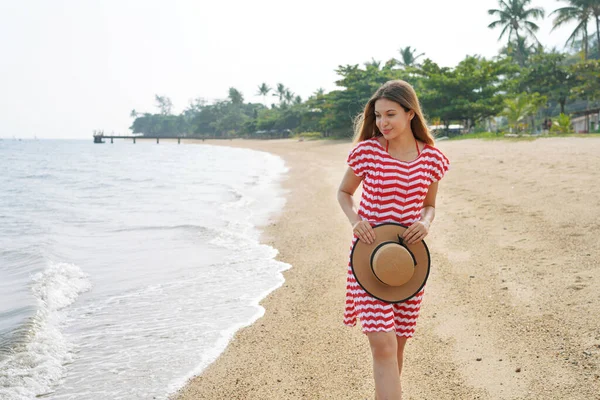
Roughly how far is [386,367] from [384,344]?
0.34 feet

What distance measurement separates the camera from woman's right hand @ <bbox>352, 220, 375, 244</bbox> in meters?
2.33

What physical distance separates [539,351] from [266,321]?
2.21 metres

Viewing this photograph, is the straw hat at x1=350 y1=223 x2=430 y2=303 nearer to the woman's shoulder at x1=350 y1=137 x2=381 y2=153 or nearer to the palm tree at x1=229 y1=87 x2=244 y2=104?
the woman's shoulder at x1=350 y1=137 x2=381 y2=153

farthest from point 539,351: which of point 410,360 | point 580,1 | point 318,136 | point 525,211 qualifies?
point 318,136

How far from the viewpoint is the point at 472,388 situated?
3094mm

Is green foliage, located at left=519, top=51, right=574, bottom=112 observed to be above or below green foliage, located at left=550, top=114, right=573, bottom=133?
above

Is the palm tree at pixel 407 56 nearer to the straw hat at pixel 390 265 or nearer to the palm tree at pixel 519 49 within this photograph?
the palm tree at pixel 519 49

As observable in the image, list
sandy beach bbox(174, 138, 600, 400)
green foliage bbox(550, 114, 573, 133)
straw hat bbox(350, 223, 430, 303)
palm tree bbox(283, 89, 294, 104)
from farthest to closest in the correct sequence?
palm tree bbox(283, 89, 294, 104) < green foliage bbox(550, 114, 573, 133) < sandy beach bbox(174, 138, 600, 400) < straw hat bbox(350, 223, 430, 303)

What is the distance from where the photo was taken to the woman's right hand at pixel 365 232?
233 cm

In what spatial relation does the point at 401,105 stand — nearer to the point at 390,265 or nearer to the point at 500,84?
the point at 390,265

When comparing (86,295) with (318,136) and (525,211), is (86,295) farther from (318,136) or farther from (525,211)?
(318,136)

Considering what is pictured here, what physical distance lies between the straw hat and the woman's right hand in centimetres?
2

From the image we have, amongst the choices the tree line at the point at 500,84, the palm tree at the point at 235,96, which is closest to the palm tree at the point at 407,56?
A: the tree line at the point at 500,84

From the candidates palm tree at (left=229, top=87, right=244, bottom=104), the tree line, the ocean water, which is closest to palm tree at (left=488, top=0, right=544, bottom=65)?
the tree line
